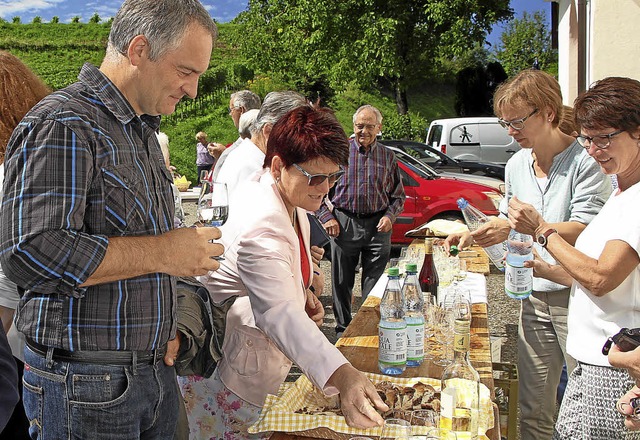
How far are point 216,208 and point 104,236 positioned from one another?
55 cm

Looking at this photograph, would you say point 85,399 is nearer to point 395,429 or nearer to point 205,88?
point 395,429

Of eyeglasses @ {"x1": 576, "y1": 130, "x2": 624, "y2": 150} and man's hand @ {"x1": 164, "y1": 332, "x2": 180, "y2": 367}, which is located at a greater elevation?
eyeglasses @ {"x1": 576, "y1": 130, "x2": 624, "y2": 150}

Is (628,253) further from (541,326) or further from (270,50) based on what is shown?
(270,50)

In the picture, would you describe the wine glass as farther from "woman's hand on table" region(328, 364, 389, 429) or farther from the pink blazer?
"woman's hand on table" region(328, 364, 389, 429)

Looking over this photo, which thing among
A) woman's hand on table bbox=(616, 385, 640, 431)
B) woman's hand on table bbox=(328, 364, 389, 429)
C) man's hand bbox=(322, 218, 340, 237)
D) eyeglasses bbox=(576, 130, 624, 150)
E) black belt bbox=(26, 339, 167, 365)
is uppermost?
eyeglasses bbox=(576, 130, 624, 150)

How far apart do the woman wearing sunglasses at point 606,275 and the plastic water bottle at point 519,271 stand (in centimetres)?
51

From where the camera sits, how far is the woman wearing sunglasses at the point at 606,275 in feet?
6.93

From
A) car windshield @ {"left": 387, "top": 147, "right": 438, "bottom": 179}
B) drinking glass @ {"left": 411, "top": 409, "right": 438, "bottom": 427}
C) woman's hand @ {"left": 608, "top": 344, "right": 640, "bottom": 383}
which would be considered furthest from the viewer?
car windshield @ {"left": 387, "top": 147, "right": 438, "bottom": 179}

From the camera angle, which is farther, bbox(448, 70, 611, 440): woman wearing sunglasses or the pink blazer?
bbox(448, 70, 611, 440): woman wearing sunglasses

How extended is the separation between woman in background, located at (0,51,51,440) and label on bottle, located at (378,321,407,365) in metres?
1.36

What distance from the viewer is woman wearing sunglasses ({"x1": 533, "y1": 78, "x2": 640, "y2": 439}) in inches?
83.2

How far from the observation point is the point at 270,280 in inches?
79.9

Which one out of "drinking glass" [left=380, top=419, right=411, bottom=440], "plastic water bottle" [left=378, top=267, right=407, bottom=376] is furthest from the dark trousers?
"drinking glass" [left=380, top=419, right=411, bottom=440]

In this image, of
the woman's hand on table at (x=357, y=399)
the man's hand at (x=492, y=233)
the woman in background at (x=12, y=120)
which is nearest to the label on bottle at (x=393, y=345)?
the woman's hand on table at (x=357, y=399)
